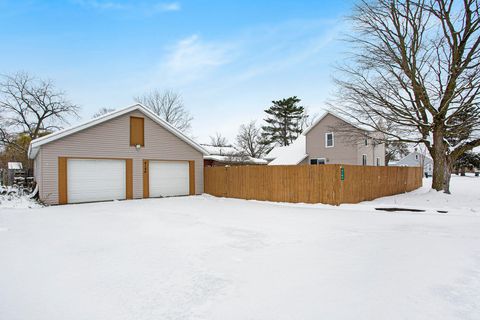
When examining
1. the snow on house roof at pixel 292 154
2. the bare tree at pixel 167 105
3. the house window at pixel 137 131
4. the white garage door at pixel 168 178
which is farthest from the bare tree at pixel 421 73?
the bare tree at pixel 167 105

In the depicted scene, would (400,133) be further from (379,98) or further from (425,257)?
(425,257)

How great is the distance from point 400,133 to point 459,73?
349 centimetres

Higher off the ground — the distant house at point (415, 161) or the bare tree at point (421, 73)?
the bare tree at point (421, 73)

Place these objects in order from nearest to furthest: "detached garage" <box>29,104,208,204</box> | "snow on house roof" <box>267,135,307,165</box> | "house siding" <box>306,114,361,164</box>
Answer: "detached garage" <box>29,104,208,204</box>, "house siding" <box>306,114,361,164</box>, "snow on house roof" <box>267,135,307,165</box>

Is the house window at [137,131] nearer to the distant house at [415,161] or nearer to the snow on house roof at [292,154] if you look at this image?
the snow on house roof at [292,154]

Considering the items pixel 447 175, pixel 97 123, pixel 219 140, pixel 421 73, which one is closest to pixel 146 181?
pixel 97 123

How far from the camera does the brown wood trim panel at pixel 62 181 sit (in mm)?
12367

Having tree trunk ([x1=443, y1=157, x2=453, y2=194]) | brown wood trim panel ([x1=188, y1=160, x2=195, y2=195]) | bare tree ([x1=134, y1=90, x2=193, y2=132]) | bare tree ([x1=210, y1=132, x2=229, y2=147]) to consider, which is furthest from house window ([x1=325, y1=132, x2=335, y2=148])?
bare tree ([x1=210, y1=132, x2=229, y2=147])

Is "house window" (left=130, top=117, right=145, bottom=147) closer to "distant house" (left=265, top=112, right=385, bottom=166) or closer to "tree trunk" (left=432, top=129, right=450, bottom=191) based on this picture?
"distant house" (left=265, top=112, right=385, bottom=166)

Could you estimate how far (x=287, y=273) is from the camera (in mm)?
4047

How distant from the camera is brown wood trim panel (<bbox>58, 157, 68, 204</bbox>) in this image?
487 inches

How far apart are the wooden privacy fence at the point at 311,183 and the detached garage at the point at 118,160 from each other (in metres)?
2.03

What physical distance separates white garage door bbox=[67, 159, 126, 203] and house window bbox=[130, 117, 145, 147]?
46.4 inches

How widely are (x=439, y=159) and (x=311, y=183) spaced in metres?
6.22
